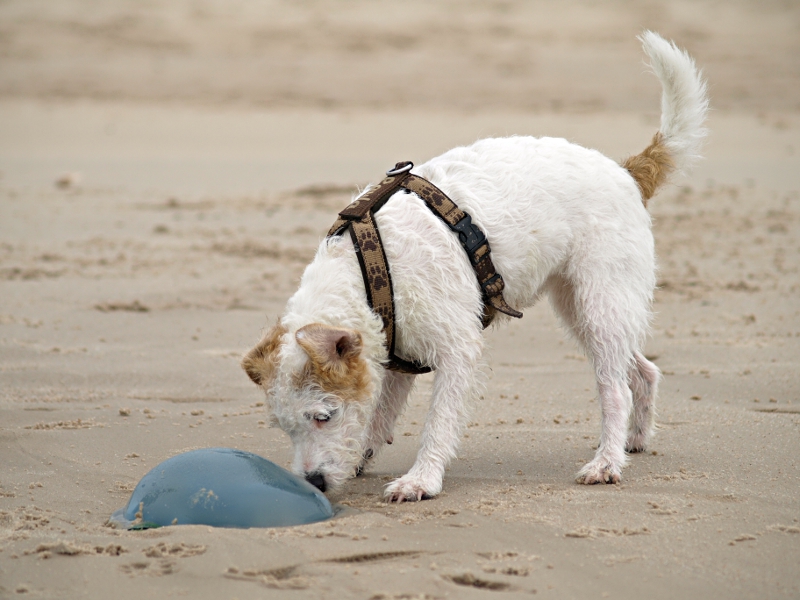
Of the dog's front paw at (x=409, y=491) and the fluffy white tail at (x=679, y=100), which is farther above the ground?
the fluffy white tail at (x=679, y=100)

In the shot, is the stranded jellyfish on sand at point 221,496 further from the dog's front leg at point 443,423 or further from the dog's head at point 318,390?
the dog's front leg at point 443,423

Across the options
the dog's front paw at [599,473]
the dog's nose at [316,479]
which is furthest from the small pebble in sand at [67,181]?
the dog's front paw at [599,473]

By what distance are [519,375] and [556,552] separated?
3122 mm

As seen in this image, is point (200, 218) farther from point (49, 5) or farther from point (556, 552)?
point (49, 5)

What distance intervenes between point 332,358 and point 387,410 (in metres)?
0.93

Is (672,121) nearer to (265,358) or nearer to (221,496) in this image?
(265,358)

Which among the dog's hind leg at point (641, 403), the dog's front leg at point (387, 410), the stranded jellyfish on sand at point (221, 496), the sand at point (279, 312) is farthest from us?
the dog's hind leg at point (641, 403)

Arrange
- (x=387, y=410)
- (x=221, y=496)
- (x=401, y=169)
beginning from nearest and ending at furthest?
(x=221, y=496) → (x=401, y=169) → (x=387, y=410)

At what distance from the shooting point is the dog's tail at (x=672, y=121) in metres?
5.48

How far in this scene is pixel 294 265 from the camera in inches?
385

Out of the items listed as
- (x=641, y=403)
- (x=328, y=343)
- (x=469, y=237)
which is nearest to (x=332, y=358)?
(x=328, y=343)

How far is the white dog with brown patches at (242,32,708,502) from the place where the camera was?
4414mm

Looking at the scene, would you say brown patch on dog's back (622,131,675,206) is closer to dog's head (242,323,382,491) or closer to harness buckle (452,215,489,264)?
harness buckle (452,215,489,264)

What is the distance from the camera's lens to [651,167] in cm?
546
